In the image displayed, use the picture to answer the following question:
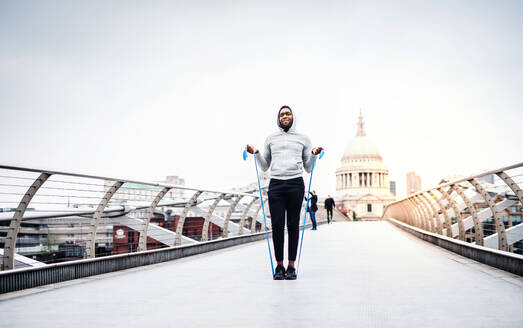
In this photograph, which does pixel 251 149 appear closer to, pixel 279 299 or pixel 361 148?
pixel 279 299

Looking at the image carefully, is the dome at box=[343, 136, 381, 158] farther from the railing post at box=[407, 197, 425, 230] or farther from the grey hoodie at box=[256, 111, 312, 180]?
the grey hoodie at box=[256, 111, 312, 180]

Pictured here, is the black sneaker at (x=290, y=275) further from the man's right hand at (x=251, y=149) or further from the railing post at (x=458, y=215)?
the railing post at (x=458, y=215)

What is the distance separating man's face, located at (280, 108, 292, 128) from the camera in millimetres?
6289

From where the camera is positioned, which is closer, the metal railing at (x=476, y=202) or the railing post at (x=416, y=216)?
the metal railing at (x=476, y=202)

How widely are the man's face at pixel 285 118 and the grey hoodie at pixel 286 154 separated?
42 millimetres

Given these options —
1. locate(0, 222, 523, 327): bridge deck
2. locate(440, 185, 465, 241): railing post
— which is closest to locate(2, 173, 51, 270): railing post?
locate(0, 222, 523, 327): bridge deck

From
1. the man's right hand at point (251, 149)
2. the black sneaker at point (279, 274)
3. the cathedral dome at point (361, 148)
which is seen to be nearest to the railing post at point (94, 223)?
the man's right hand at point (251, 149)

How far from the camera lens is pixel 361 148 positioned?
144 meters

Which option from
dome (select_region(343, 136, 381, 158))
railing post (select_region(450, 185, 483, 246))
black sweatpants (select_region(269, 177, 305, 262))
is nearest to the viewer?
black sweatpants (select_region(269, 177, 305, 262))

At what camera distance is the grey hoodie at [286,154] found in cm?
616

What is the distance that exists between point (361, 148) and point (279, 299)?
142m

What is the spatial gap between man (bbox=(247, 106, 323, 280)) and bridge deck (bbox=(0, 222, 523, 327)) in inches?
20.2

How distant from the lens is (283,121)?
20.7 ft

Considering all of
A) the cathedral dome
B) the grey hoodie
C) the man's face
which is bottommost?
the grey hoodie
